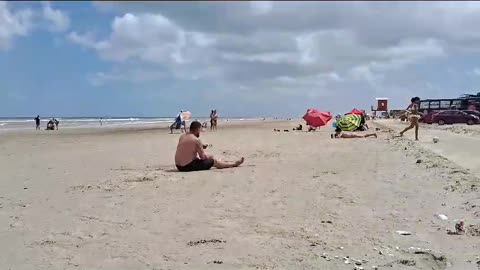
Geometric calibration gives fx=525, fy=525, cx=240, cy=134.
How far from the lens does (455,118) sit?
47.2 meters

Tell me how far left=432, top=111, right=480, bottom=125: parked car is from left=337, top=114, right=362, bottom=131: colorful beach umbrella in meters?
23.0

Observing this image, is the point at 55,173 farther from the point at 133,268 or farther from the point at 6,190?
the point at 133,268

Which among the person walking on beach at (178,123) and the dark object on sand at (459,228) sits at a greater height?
the person walking on beach at (178,123)

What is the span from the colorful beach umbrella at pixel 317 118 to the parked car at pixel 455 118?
20.1 m

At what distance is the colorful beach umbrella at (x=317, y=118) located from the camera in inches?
1241

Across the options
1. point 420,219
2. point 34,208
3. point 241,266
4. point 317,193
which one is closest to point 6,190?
point 34,208

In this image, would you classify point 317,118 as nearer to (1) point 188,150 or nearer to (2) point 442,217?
(1) point 188,150

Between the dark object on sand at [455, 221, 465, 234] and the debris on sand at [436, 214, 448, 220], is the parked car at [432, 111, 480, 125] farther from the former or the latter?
the dark object on sand at [455, 221, 465, 234]

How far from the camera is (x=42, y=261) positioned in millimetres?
5156

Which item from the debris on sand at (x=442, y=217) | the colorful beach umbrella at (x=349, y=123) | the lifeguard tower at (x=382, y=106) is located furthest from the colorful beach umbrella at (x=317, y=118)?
the lifeguard tower at (x=382, y=106)

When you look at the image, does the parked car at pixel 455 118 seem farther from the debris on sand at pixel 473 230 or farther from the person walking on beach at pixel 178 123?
the debris on sand at pixel 473 230

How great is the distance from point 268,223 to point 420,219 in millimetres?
1990

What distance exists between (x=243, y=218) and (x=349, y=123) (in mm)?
20669

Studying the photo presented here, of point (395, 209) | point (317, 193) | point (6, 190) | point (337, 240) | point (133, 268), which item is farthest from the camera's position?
point (6, 190)
